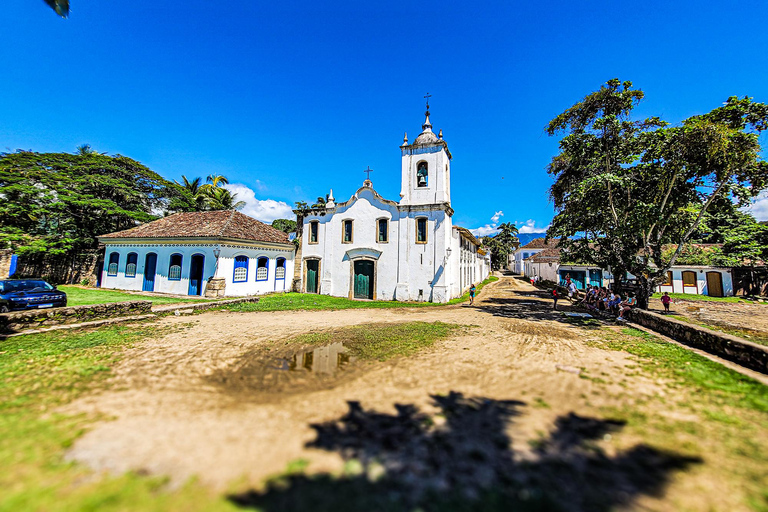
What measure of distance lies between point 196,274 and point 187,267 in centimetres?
81

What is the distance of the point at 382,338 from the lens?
877 cm

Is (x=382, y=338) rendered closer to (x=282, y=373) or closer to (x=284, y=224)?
(x=282, y=373)

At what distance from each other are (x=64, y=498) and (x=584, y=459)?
16.8 feet

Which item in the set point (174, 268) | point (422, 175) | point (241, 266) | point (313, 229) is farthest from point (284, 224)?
point (422, 175)

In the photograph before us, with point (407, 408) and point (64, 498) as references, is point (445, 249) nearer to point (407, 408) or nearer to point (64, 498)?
point (407, 408)

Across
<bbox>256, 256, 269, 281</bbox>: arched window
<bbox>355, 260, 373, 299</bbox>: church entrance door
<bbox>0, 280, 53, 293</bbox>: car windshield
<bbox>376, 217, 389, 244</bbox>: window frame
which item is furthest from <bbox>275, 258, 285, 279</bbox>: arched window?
<bbox>0, 280, 53, 293</bbox>: car windshield

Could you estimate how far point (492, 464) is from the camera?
308cm

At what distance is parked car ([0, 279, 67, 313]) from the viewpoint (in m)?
10.1

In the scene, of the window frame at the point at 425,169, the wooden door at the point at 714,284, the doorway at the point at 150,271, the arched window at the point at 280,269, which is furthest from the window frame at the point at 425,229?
the wooden door at the point at 714,284

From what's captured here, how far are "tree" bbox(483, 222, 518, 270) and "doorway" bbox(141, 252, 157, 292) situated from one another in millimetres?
62217

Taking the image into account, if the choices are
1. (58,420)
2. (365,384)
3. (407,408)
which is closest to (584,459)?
(407,408)

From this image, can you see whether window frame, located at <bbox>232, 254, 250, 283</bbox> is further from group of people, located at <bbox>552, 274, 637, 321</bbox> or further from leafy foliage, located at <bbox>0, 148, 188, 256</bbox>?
group of people, located at <bbox>552, 274, 637, 321</bbox>

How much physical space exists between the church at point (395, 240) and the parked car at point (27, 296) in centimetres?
1174

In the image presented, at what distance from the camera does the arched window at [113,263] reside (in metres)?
20.2
